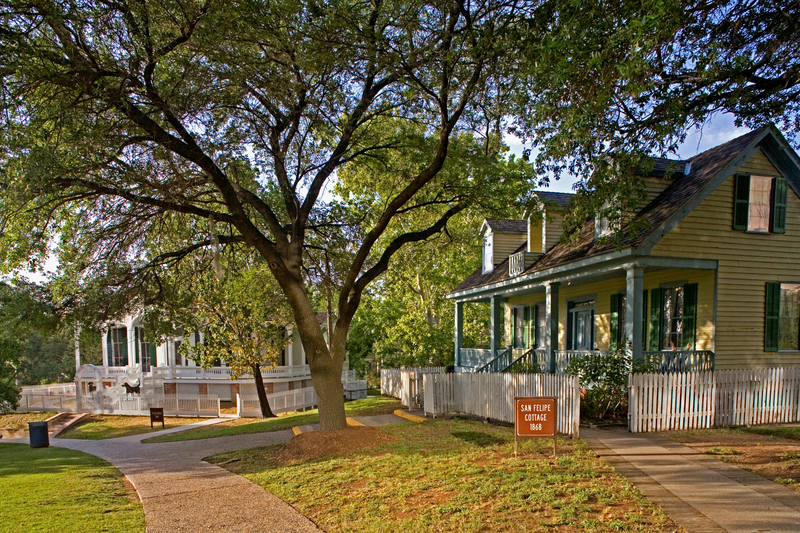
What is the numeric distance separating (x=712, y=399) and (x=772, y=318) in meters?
4.24

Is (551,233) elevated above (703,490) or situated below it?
above

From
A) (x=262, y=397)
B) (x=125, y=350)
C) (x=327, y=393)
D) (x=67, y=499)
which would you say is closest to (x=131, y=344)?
(x=125, y=350)

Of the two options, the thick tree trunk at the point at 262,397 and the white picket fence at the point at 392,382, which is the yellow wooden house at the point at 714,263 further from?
the thick tree trunk at the point at 262,397

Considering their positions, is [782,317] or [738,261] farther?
[782,317]

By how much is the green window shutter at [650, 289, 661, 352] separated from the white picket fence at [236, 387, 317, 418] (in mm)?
14897

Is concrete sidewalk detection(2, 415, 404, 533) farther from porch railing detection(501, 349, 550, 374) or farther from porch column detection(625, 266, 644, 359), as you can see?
porch column detection(625, 266, 644, 359)

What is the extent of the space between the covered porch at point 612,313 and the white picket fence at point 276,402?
28.2ft

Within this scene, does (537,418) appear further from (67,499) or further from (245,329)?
(245,329)

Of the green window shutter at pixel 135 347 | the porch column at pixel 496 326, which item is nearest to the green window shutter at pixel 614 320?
the porch column at pixel 496 326

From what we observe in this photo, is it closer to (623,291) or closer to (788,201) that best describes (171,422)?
(623,291)

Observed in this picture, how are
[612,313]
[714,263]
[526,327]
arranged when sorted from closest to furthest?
1. [714,263]
2. [612,313]
3. [526,327]

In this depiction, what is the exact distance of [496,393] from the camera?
559 inches

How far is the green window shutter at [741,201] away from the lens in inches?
572

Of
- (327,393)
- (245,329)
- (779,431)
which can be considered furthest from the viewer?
(245,329)
